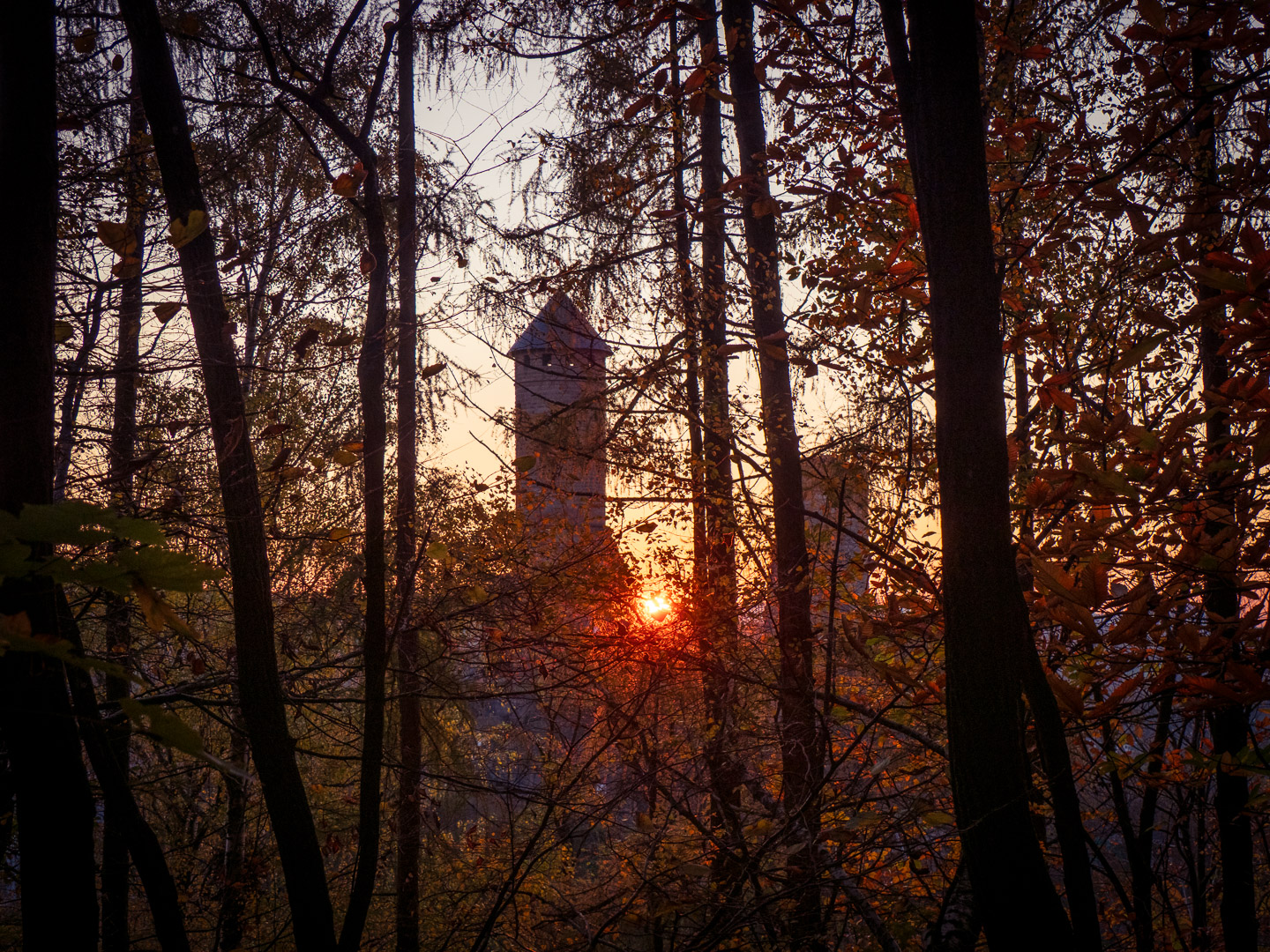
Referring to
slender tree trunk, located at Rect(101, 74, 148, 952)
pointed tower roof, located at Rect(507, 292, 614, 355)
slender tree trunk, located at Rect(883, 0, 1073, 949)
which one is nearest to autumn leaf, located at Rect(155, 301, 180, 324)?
slender tree trunk, located at Rect(101, 74, 148, 952)

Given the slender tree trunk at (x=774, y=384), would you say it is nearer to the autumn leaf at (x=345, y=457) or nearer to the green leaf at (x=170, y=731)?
the autumn leaf at (x=345, y=457)

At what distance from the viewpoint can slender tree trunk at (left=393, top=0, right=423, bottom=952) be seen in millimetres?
7090

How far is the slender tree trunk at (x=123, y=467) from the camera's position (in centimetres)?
349

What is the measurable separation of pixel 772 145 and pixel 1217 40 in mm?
2457

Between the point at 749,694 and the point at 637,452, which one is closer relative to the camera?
the point at 749,694

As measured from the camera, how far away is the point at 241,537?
3.61 meters

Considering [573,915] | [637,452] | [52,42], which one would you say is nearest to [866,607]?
[573,915]

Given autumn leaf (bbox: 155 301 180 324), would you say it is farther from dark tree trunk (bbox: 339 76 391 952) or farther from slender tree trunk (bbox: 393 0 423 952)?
slender tree trunk (bbox: 393 0 423 952)

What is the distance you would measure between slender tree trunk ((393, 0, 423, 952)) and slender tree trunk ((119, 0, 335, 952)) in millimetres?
2870

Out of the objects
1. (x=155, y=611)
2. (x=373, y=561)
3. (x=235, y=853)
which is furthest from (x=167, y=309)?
(x=235, y=853)

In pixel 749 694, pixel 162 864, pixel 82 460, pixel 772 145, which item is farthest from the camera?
pixel 749 694

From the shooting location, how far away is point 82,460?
4875 mm

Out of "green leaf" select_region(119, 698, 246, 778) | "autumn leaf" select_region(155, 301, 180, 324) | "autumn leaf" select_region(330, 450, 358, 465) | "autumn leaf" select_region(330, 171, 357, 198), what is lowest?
"green leaf" select_region(119, 698, 246, 778)

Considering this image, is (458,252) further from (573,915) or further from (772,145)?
(573,915)
